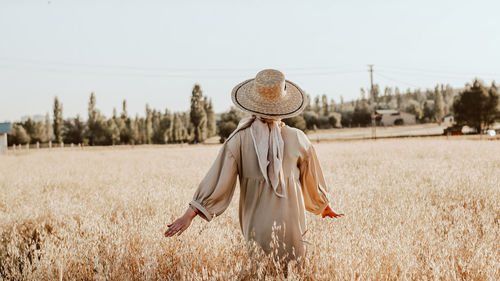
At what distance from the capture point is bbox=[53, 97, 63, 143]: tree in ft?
219

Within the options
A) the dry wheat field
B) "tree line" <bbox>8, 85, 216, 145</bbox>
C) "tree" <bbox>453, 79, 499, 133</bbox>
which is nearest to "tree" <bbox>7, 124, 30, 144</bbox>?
"tree line" <bbox>8, 85, 216, 145</bbox>

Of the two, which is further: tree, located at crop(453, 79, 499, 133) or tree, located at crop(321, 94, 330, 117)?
tree, located at crop(321, 94, 330, 117)

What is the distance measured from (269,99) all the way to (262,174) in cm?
60

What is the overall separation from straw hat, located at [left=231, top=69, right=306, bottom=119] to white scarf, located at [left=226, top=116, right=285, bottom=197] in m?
0.10

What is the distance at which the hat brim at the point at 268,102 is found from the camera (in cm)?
312

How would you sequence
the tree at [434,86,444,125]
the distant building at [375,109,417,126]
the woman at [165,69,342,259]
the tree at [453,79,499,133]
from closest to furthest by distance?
1. the woman at [165,69,342,259]
2. the tree at [453,79,499,133]
3. the tree at [434,86,444,125]
4. the distant building at [375,109,417,126]

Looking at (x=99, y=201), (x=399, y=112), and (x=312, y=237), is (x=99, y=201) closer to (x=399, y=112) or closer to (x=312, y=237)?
→ (x=312, y=237)

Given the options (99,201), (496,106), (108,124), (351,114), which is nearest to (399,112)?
A: (351,114)

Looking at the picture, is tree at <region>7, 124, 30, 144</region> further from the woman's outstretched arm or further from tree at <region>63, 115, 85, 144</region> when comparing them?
the woman's outstretched arm

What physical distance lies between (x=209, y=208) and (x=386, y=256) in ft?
4.64

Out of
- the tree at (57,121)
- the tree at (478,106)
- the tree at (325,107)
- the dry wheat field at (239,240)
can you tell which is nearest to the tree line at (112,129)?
the tree at (57,121)

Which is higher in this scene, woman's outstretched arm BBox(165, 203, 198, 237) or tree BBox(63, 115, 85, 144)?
tree BBox(63, 115, 85, 144)

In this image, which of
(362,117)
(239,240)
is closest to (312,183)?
(239,240)

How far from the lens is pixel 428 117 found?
332 ft
